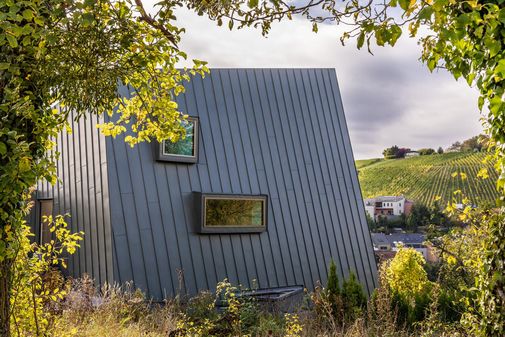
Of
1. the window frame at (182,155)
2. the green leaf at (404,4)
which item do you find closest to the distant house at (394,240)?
the window frame at (182,155)

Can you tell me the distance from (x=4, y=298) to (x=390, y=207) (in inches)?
792

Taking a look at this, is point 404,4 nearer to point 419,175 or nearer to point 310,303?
point 310,303

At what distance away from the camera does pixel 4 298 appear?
2.96 meters

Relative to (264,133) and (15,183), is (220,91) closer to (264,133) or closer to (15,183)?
(264,133)

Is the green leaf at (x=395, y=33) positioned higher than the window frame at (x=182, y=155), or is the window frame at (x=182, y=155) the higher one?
the window frame at (x=182, y=155)

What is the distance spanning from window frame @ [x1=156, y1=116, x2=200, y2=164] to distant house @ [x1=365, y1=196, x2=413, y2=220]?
13.3 m

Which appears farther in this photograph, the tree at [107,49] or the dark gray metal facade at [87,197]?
the dark gray metal facade at [87,197]

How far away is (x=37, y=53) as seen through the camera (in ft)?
9.21

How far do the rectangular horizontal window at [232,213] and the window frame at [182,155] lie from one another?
25.8 inches

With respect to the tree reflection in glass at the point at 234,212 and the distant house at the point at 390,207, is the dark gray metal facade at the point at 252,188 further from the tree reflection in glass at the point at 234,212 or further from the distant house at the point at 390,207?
the distant house at the point at 390,207

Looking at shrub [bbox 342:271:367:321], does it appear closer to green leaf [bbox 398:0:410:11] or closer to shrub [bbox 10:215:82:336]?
shrub [bbox 10:215:82:336]

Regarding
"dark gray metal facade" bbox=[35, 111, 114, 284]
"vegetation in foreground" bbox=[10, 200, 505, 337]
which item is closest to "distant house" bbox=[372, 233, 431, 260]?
"vegetation in foreground" bbox=[10, 200, 505, 337]

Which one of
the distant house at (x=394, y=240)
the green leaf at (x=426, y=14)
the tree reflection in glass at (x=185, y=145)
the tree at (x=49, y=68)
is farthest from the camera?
the distant house at (x=394, y=240)

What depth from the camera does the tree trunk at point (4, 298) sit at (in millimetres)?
2941
